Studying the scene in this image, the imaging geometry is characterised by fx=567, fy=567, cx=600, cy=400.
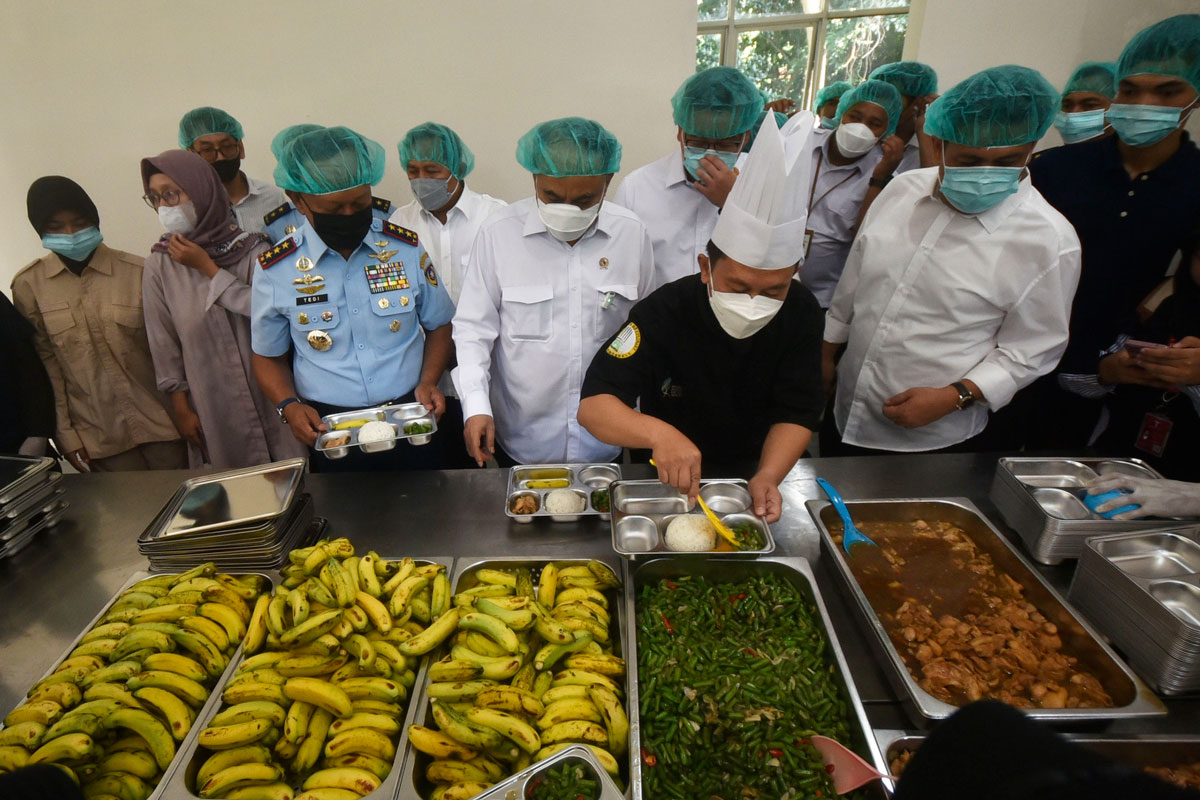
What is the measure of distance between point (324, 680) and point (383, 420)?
1.40 metres

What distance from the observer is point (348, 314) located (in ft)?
9.36

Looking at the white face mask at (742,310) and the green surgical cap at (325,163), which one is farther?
the green surgical cap at (325,163)

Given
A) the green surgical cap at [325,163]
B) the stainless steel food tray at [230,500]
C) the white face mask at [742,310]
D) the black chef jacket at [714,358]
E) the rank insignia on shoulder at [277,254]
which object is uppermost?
the green surgical cap at [325,163]

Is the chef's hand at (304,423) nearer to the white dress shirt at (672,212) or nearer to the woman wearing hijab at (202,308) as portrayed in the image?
the woman wearing hijab at (202,308)

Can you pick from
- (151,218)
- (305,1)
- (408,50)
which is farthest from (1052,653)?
(151,218)

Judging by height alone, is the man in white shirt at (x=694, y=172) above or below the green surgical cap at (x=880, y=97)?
below

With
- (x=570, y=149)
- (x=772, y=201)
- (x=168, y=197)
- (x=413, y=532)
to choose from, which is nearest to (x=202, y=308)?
(x=168, y=197)

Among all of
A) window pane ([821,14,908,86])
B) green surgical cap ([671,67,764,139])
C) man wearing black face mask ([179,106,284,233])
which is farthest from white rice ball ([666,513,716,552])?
window pane ([821,14,908,86])

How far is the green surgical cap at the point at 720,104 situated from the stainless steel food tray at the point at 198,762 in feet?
9.65

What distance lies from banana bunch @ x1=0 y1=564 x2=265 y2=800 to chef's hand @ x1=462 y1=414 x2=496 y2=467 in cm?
94

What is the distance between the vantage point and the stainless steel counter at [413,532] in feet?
5.54

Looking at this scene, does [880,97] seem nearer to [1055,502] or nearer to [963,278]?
[963,278]

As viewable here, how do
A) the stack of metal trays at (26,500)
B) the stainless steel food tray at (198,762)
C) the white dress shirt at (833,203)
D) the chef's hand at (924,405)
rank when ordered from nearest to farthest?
the stainless steel food tray at (198,762) → the stack of metal trays at (26,500) → the chef's hand at (924,405) → the white dress shirt at (833,203)

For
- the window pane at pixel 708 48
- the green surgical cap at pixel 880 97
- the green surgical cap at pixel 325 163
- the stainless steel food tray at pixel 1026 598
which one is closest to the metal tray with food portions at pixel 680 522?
the stainless steel food tray at pixel 1026 598
